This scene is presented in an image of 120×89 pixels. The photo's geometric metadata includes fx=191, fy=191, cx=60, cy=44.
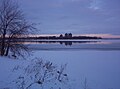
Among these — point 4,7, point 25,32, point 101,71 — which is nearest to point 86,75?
point 101,71

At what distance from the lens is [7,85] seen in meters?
7.09

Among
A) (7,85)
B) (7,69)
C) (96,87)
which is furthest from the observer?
(7,69)

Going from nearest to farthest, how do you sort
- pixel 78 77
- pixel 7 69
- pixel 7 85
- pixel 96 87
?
pixel 7 85 → pixel 96 87 → pixel 7 69 → pixel 78 77

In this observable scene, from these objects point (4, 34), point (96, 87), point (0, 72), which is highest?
point (4, 34)

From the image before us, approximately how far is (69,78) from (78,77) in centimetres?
52

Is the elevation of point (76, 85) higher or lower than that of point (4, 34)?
lower

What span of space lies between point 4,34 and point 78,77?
24.5 feet

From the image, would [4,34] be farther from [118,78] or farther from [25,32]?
[118,78]

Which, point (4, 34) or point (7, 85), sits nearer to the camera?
point (7, 85)

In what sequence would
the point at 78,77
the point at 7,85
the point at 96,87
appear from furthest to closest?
the point at 78,77 < the point at 96,87 < the point at 7,85

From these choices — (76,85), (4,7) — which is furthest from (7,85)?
(4,7)

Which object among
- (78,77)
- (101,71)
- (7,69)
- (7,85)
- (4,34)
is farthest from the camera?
(4,34)

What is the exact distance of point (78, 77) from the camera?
9812 millimetres

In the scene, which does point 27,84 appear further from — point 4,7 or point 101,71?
point 4,7
